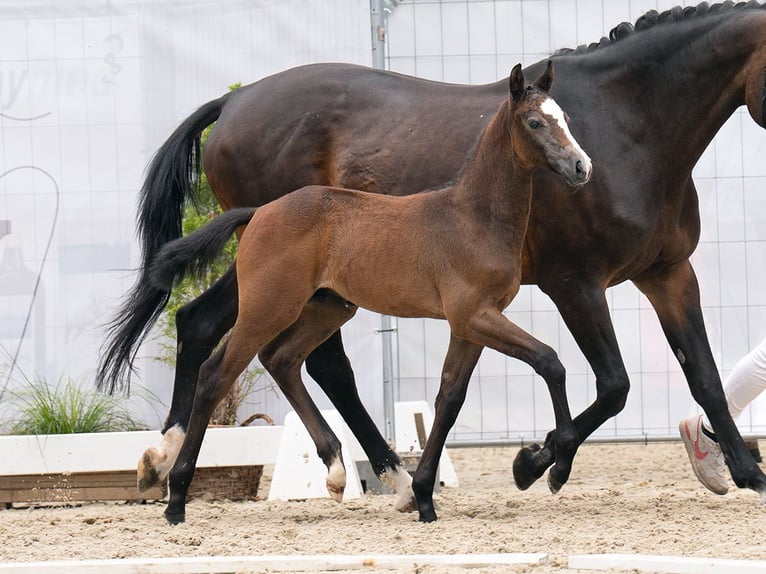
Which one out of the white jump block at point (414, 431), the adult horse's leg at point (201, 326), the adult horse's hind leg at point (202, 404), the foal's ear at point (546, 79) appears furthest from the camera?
the white jump block at point (414, 431)

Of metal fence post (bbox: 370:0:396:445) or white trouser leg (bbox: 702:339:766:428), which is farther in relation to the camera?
metal fence post (bbox: 370:0:396:445)

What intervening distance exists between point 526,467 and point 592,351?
0.54 m

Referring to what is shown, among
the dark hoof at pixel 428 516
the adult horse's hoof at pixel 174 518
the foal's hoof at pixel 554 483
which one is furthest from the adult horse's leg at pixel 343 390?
the adult horse's hoof at pixel 174 518

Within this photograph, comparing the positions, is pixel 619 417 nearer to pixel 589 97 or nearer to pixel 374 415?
pixel 374 415

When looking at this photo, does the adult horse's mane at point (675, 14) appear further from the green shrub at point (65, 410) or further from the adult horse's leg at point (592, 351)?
the green shrub at point (65, 410)

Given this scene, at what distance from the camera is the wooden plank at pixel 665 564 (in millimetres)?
3254

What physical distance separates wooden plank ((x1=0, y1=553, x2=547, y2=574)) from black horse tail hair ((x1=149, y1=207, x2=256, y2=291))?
1.56 m

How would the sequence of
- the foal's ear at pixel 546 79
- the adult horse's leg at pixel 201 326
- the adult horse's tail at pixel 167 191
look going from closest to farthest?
the foal's ear at pixel 546 79
the adult horse's leg at pixel 201 326
the adult horse's tail at pixel 167 191

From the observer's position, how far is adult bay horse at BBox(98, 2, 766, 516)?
492cm

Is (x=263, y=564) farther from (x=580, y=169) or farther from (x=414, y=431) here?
(x=414, y=431)

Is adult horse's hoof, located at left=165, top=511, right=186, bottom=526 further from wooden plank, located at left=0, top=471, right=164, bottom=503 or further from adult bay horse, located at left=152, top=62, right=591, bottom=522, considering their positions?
wooden plank, located at left=0, top=471, right=164, bottom=503

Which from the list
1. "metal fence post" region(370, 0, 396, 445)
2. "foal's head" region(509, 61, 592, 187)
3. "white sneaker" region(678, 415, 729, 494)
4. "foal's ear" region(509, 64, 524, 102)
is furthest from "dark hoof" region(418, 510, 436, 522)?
"metal fence post" region(370, 0, 396, 445)

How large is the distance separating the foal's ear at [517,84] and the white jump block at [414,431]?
2.48 meters

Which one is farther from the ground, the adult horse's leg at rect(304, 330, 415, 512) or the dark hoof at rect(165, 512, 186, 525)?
the adult horse's leg at rect(304, 330, 415, 512)
